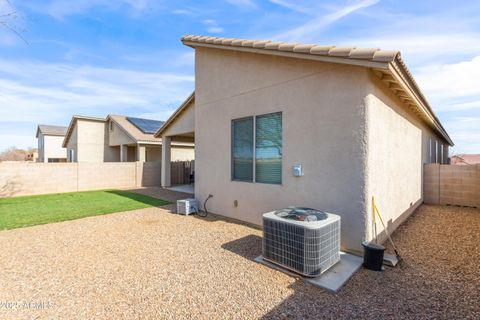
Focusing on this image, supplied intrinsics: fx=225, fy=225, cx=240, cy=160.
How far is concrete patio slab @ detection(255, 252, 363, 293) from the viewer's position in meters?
3.39

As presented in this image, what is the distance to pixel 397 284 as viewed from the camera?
11.3ft

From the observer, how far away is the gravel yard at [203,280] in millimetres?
2843

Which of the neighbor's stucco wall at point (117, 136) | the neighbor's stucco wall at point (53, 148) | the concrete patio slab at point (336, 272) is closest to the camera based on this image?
the concrete patio slab at point (336, 272)

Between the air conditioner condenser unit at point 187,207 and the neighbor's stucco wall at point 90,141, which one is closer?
the air conditioner condenser unit at point 187,207

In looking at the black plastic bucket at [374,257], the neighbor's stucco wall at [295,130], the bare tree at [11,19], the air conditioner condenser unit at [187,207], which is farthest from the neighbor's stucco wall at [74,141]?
the black plastic bucket at [374,257]

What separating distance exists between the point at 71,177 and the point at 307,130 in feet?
48.2

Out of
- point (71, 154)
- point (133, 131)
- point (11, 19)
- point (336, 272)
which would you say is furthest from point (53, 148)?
point (336, 272)

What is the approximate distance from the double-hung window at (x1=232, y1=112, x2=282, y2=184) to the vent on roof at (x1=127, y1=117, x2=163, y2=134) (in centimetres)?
1409

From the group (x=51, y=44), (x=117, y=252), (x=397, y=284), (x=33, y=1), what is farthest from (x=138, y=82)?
(x=397, y=284)

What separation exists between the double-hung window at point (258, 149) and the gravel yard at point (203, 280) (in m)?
1.63

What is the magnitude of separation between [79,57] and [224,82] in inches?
334

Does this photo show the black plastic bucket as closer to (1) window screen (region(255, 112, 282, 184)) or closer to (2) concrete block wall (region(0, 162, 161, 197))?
(1) window screen (region(255, 112, 282, 184))

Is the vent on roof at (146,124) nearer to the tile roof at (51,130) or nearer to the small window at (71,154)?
the small window at (71,154)

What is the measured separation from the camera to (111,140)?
2122 cm
